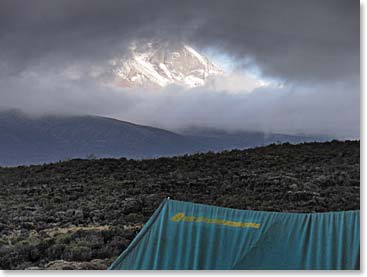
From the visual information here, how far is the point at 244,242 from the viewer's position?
338 cm

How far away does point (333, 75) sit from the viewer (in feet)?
18.3

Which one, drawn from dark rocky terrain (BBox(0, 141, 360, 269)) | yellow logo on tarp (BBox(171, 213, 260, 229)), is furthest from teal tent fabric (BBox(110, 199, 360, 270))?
dark rocky terrain (BBox(0, 141, 360, 269))

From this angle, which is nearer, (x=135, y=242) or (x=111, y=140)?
(x=135, y=242)

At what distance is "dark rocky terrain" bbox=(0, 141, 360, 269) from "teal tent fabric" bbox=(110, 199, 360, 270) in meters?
1.33

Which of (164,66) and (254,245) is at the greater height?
(164,66)

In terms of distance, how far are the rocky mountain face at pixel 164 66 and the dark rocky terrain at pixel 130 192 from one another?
5.31 feet

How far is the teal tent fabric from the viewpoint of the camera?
3.24 meters

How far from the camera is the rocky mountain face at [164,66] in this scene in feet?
17.5

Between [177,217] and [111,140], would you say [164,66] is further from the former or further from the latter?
[111,140]

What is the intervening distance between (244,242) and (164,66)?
2431 mm

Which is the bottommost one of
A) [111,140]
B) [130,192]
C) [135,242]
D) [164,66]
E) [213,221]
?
[135,242]

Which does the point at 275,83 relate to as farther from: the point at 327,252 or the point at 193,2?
the point at 327,252

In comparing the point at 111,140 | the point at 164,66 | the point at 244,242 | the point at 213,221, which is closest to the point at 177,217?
the point at 213,221

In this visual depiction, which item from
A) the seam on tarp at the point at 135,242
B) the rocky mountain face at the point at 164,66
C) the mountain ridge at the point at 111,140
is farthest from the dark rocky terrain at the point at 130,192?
the rocky mountain face at the point at 164,66
